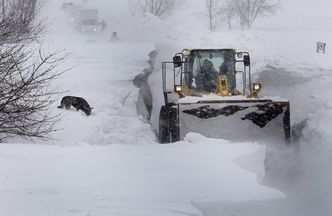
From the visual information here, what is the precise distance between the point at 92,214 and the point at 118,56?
20.5 metres

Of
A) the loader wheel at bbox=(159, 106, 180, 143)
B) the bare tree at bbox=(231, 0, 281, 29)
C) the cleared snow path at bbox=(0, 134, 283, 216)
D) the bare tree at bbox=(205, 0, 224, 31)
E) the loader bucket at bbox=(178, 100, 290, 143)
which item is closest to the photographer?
the cleared snow path at bbox=(0, 134, 283, 216)

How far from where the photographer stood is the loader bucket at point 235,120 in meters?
9.75

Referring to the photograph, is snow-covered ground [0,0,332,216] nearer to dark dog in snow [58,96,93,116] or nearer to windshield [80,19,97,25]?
dark dog in snow [58,96,93,116]

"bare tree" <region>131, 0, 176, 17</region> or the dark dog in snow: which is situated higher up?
"bare tree" <region>131, 0, 176, 17</region>

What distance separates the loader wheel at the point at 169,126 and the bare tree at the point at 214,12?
140 ft

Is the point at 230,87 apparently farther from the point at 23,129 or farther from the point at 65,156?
the point at 65,156

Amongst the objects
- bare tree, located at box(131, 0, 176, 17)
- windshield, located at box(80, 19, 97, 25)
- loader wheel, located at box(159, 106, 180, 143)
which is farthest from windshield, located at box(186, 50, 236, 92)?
windshield, located at box(80, 19, 97, 25)

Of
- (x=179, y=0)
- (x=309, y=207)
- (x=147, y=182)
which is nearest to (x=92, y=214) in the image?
(x=147, y=182)

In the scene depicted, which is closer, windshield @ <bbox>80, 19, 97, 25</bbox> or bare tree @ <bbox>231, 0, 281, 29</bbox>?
bare tree @ <bbox>231, 0, 281, 29</bbox>

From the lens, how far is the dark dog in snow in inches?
503

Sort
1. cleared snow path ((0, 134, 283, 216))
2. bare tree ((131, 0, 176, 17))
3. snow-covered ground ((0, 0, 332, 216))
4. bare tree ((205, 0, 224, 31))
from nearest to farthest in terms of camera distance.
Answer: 1. cleared snow path ((0, 134, 283, 216))
2. snow-covered ground ((0, 0, 332, 216))
3. bare tree ((131, 0, 176, 17))
4. bare tree ((205, 0, 224, 31))

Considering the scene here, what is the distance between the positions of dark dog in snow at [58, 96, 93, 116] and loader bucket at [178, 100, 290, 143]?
365cm

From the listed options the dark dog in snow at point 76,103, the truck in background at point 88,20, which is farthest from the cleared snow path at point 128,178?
the truck in background at point 88,20

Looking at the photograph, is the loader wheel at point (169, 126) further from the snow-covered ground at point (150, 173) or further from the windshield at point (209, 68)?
the windshield at point (209, 68)
